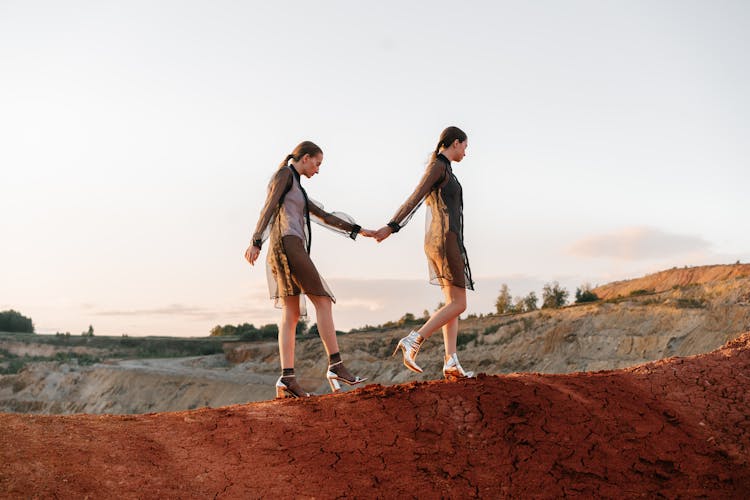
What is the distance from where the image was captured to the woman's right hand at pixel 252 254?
6641mm

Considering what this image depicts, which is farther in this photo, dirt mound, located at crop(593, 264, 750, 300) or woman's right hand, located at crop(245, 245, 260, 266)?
dirt mound, located at crop(593, 264, 750, 300)

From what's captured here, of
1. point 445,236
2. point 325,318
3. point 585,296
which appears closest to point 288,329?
point 325,318

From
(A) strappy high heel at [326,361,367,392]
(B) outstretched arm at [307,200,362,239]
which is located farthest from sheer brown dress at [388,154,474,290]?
(A) strappy high heel at [326,361,367,392]

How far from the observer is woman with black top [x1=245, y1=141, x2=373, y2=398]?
6.67 metres

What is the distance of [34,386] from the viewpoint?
1224 inches

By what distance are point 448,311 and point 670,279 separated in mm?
31325

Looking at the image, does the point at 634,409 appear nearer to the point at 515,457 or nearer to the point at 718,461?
the point at 718,461

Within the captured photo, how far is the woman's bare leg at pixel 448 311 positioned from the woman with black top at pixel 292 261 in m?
0.77

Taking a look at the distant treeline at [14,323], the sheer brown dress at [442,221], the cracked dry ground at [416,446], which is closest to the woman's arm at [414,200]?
the sheer brown dress at [442,221]

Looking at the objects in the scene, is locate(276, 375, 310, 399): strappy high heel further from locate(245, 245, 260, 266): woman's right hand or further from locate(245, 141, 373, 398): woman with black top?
locate(245, 245, 260, 266): woman's right hand

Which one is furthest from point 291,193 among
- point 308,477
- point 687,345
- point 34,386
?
point 34,386

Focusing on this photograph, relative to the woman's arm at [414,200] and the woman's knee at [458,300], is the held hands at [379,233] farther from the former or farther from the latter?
the woman's knee at [458,300]

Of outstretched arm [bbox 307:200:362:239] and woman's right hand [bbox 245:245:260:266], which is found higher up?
outstretched arm [bbox 307:200:362:239]

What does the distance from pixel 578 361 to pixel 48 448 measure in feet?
60.6
